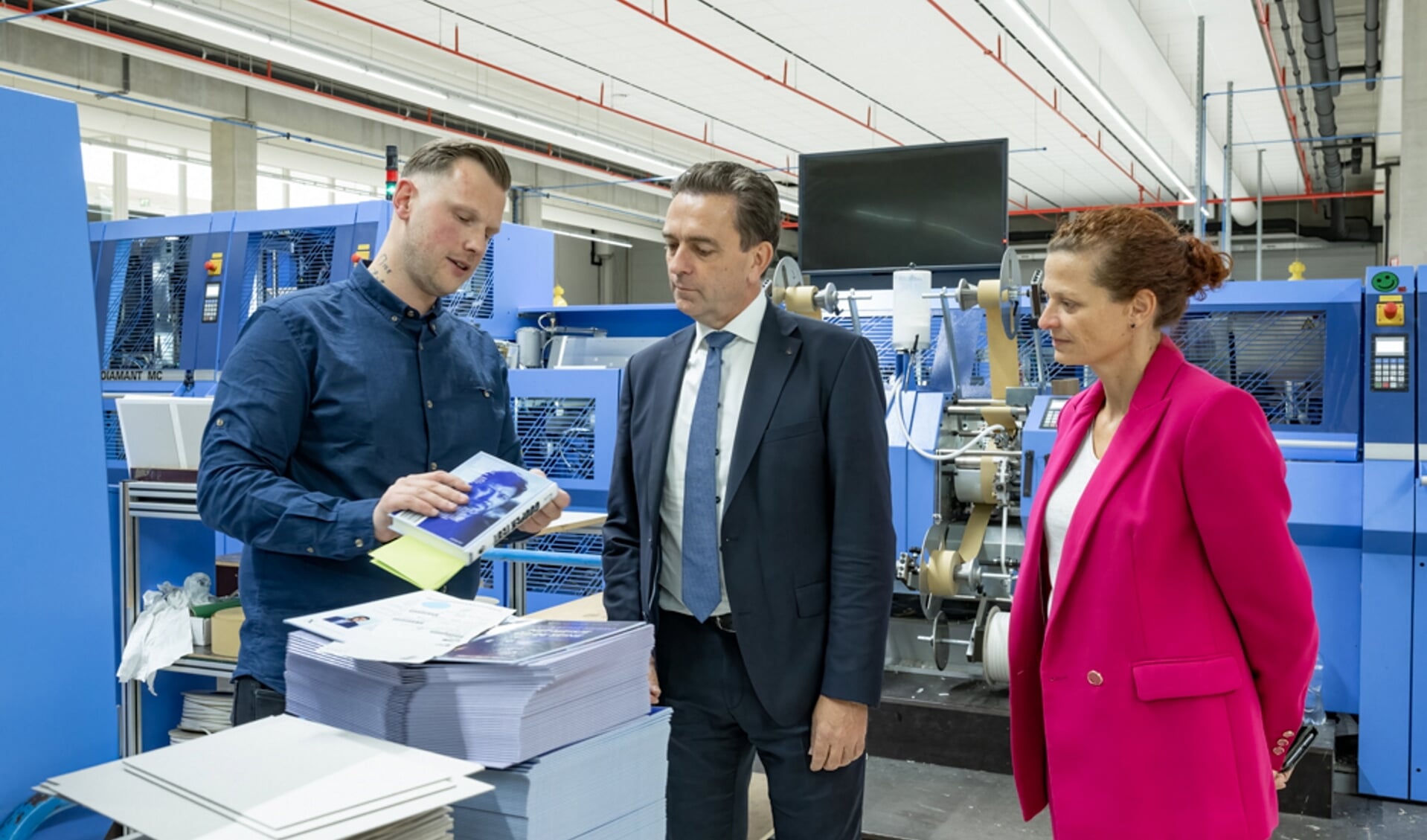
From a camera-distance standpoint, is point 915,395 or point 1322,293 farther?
point 915,395

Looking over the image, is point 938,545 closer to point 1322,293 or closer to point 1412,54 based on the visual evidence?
point 1322,293

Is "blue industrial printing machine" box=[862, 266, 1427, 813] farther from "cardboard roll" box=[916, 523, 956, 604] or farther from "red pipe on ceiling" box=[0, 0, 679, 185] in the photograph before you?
"red pipe on ceiling" box=[0, 0, 679, 185]

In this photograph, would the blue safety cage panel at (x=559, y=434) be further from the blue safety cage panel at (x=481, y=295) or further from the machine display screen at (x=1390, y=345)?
the machine display screen at (x=1390, y=345)

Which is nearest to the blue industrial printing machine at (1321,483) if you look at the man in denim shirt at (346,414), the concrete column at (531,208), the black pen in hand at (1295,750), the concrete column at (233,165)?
the black pen in hand at (1295,750)

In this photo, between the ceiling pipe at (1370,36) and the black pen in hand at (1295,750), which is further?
the ceiling pipe at (1370,36)

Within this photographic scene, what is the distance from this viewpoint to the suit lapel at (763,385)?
1.82 meters

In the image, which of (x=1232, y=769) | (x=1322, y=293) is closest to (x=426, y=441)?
(x=1232, y=769)

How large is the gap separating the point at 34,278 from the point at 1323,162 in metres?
17.4

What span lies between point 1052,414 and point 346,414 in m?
2.83

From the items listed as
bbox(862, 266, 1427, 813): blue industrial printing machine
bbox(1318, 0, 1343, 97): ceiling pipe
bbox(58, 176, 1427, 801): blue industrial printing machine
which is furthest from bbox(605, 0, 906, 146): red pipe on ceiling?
bbox(862, 266, 1427, 813): blue industrial printing machine

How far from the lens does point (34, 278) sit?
1.25m

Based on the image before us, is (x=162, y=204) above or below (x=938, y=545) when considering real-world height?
above

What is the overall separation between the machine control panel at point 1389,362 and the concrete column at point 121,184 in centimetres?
1406

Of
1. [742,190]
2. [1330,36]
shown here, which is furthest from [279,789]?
[1330,36]
